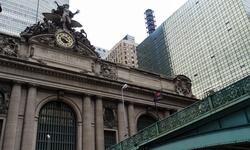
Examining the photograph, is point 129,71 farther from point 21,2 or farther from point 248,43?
point 21,2

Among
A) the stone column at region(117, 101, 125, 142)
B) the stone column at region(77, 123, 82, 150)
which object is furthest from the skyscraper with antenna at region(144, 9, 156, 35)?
the stone column at region(77, 123, 82, 150)

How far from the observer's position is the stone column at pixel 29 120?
959 inches

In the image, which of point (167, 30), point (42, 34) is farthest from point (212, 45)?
point (42, 34)

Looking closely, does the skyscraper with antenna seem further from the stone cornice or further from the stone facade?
the stone cornice

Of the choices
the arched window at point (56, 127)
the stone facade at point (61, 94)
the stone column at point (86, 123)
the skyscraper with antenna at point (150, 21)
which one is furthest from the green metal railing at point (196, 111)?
the skyscraper with antenna at point (150, 21)

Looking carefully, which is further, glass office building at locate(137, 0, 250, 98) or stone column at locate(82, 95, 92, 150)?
glass office building at locate(137, 0, 250, 98)

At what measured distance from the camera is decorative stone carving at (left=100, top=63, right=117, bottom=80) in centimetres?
3403

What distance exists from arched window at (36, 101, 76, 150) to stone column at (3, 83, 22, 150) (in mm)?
2794

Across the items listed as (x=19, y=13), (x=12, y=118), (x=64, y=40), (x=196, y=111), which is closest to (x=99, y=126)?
(x=12, y=118)

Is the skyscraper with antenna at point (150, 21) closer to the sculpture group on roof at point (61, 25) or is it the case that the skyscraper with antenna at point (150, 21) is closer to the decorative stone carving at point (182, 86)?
the decorative stone carving at point (182, 86)

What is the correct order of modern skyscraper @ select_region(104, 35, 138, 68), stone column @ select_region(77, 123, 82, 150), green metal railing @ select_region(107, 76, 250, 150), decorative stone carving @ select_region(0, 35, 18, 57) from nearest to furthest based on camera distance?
1. green metal railing @ select_region(107, 76, 250, 150)
2. decorative stone carving @ select_region(0, 35, 18, 57)
3. stone column @ select_region(77, 123, 82, 150)
4. modern skyscraper @ select_region(104, 35, 138, 68)

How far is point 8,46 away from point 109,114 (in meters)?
14.0

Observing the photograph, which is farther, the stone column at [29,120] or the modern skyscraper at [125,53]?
the modern skyscraper at [125,53]

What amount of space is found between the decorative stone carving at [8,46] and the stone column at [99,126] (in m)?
10.7
